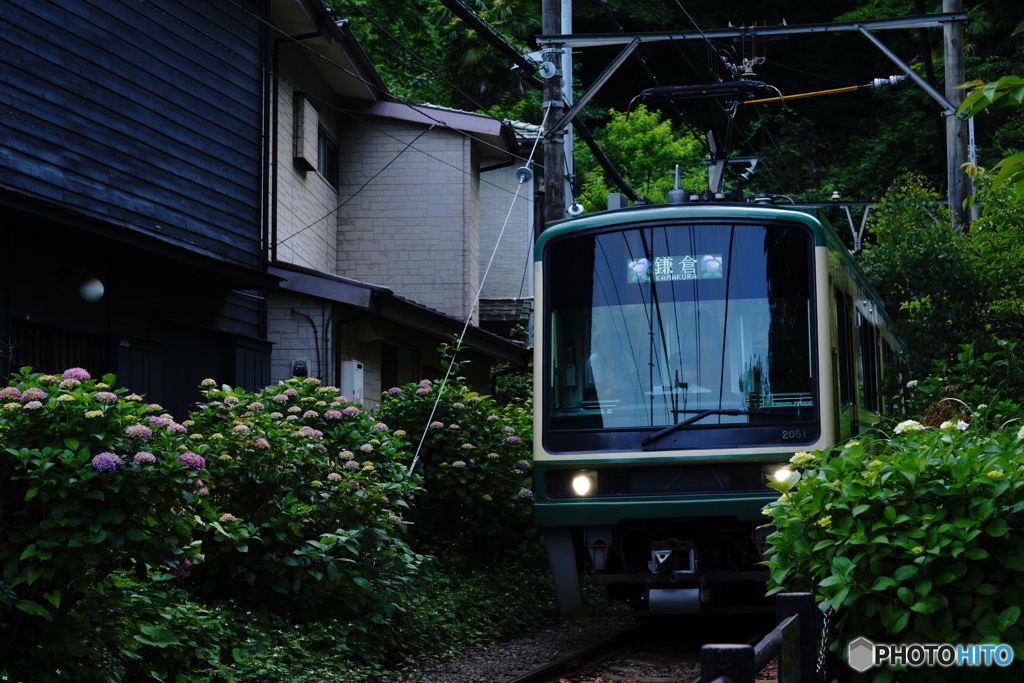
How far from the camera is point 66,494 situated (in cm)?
591

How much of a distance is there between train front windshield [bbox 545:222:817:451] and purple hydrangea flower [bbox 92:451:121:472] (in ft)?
11.6

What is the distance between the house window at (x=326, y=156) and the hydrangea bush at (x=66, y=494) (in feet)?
40.0

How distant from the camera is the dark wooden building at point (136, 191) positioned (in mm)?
9984

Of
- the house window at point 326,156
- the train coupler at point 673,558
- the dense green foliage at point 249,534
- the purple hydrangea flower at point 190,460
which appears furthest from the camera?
the house window at point 326,156

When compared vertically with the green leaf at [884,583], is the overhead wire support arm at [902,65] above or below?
above

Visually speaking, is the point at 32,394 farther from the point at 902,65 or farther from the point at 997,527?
the point at 902,65

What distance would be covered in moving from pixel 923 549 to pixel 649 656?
521cm

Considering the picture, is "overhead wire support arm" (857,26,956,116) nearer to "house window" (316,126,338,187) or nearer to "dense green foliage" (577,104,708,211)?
"house window" (316,126,338,187)

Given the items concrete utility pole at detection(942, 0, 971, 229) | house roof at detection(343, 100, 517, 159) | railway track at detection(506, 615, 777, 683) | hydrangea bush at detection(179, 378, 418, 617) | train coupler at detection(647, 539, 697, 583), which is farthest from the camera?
house roof at detection(343, 100, 517, 159)

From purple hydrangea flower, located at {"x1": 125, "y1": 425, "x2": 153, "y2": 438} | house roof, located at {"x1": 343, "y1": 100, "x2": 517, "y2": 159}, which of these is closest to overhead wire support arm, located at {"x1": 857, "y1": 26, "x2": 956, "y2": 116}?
house roof, located at {"x1": 343, "y1": 100, "x2": 517, "y2": 159}

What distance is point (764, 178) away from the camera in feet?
128

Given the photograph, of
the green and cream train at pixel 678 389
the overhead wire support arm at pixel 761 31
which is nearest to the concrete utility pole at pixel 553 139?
the overhead wire support arm at pixel 761 31

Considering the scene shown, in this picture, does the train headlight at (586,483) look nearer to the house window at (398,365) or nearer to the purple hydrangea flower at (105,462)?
the purple hydrangea flower at (105,462)

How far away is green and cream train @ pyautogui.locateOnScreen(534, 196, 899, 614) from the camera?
8188 millimetres
